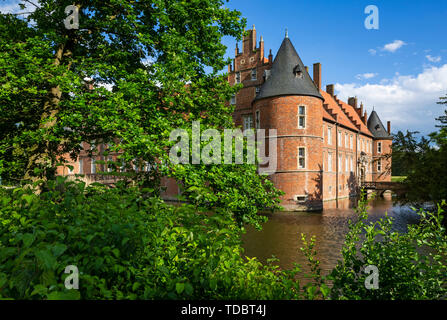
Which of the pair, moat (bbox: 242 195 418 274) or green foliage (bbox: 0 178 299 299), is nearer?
green foliage (bbox: 0 178 299 299)

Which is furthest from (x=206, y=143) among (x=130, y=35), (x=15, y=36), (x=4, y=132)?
(x=15, y=36)

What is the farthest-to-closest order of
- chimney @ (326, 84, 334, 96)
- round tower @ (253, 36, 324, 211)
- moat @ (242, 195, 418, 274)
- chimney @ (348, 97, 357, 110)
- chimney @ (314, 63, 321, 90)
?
chimney @ (348, 97, 357, 110)
chimney @ (326, 84, 334, 96)
chimney @ (314, 63, 321, 90)
round tower @ (253, 36, 324, 211)
moat @ (242, 195, 418, 274)

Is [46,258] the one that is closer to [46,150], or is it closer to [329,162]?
[46,150]

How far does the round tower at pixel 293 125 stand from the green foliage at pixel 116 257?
21244mm

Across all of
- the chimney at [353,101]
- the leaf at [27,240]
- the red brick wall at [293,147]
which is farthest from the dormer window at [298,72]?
the leaf at [27,240]

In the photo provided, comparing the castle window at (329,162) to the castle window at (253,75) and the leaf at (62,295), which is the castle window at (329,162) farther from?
the leaf at (62,295)

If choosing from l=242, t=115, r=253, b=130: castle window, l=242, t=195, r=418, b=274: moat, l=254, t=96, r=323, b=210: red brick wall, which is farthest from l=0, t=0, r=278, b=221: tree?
l=242, t=115, r=253, b=130: castle window

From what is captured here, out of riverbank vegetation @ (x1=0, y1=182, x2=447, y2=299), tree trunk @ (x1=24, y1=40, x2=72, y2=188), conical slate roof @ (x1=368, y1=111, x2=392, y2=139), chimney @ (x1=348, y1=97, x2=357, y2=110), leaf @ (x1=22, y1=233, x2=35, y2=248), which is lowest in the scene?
riverbank vegetation @ (x1=0, y1=182, x2=447, y2=299)

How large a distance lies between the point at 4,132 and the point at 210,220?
9.35m

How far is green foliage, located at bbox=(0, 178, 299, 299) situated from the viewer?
6.24 ft

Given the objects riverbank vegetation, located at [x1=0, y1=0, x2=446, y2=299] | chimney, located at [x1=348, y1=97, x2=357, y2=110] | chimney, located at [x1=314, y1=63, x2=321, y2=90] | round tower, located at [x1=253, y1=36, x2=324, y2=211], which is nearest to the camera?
riverbank vegetation, located at [x1=0, y1=0, x2=446, y2=299]

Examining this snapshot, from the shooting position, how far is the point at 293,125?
23.8m

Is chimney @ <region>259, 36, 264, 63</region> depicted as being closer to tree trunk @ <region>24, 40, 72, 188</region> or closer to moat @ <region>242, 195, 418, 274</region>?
moat @ <region>242, 195, 418, 274</region>

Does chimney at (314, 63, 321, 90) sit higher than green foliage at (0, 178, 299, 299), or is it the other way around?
chimney at (314, 63, 321, 90)
